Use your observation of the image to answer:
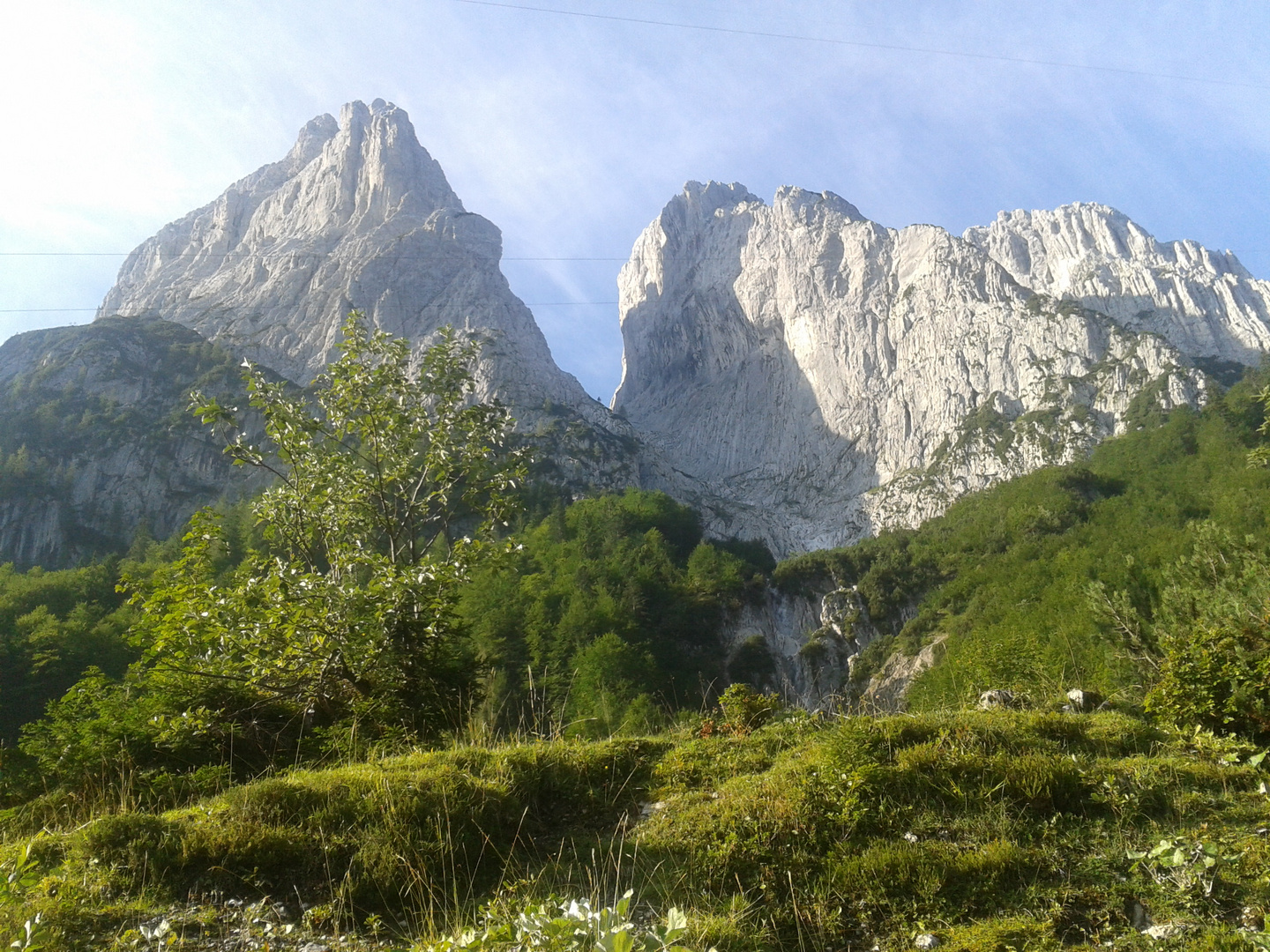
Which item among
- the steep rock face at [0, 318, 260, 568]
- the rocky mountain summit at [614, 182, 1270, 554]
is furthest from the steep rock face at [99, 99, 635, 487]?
the rocky mountain summit at [614, 182, 1270, 554]

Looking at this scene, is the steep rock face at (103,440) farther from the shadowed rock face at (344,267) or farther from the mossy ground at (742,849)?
the mossy ground at (742,849)

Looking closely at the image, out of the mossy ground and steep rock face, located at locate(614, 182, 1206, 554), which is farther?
steep rock face, located at locate(614, 182, 1206, 554)

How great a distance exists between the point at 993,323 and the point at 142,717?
118 m

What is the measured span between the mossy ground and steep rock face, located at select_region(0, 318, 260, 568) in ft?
255

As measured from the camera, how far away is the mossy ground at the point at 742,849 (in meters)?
3.84

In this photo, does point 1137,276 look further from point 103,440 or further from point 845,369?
point 103,440

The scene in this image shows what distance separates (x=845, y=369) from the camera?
117m

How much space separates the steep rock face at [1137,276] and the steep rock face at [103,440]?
11967cm

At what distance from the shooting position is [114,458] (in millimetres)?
87562

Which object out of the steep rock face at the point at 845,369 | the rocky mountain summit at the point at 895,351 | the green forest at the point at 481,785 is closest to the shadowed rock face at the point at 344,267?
the steep rock face at the point at 845,369

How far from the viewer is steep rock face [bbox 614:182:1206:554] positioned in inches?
3846

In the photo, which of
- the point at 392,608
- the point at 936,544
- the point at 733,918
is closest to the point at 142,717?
the point at 392,608

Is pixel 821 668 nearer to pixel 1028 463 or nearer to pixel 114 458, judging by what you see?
pixel 1028 463

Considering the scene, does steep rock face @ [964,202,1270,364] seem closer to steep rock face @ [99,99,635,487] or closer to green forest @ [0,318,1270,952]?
steep rock face @ [99,99,635,487]
